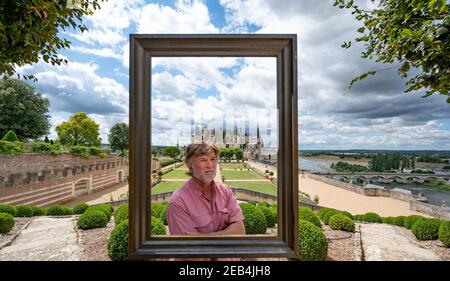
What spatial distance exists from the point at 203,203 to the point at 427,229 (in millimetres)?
4326

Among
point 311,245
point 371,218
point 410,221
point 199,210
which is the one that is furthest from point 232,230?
point 371,218

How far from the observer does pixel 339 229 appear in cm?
414

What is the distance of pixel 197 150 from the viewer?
177 cm

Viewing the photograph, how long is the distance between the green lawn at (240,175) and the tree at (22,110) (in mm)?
15358

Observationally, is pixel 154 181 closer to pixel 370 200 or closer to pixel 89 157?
pixel 89 157

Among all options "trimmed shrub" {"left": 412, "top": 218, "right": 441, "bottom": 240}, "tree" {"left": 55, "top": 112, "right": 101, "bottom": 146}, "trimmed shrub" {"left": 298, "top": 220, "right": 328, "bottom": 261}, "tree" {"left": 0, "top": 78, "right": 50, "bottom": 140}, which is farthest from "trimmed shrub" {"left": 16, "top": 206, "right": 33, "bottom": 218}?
"tree" {"left": 55, "top": 112, "right": 101, "bottom": 146}

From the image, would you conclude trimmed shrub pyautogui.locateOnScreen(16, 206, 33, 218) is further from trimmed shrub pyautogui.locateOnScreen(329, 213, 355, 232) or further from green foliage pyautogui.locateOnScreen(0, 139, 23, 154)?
trimmed shrub pyautogui.locateOnScreen(329, 213, 355, 232)

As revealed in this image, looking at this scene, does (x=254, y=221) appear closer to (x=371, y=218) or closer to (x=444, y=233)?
(x=444, y=233)

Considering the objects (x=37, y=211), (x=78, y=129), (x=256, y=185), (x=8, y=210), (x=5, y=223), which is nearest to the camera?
(x=256, y=185)

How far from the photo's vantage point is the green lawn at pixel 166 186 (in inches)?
65.1

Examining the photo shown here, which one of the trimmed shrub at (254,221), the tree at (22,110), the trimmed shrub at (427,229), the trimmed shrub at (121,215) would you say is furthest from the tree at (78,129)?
the trimmed shrub at (427,229)

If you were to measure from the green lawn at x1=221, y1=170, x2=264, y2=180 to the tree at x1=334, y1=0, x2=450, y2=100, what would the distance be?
2127mm

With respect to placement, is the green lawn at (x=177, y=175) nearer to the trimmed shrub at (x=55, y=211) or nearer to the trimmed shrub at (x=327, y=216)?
the trimmed shrub at (x=327, y=216)
